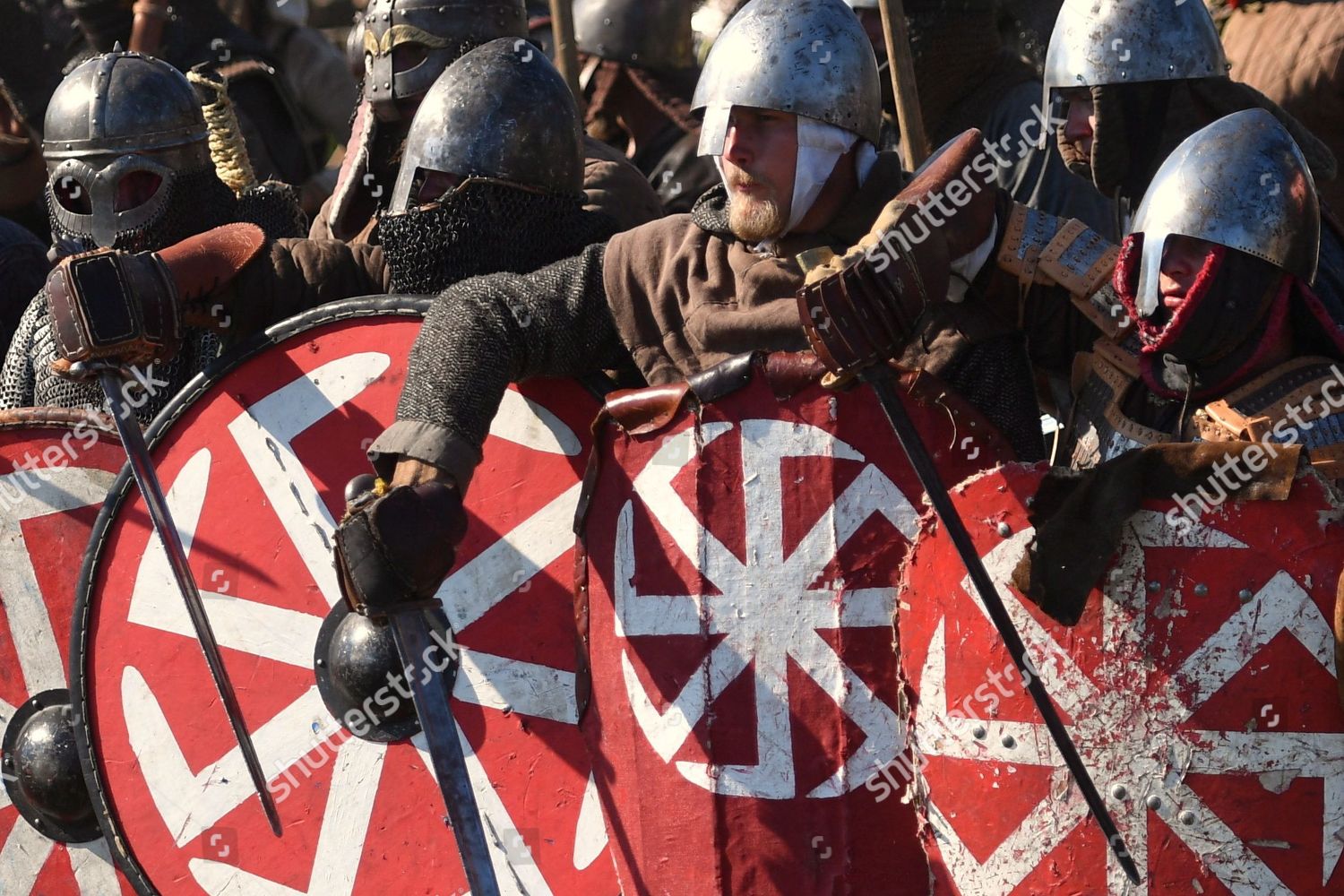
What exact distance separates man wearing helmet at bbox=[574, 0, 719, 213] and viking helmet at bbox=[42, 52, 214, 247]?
81.1 inches

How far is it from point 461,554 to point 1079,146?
1915 millimetres

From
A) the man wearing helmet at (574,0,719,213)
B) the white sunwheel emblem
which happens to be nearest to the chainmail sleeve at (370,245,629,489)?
the white sunwheel emblem

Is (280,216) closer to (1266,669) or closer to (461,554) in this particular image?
(461,554)

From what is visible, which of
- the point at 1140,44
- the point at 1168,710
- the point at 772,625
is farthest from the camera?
the point at 1140,44

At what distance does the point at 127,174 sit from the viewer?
17.5 ft

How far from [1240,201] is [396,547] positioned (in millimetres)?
1684

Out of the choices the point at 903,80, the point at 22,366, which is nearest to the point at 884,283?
the point at 903,80

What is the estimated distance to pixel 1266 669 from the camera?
11.3 feet

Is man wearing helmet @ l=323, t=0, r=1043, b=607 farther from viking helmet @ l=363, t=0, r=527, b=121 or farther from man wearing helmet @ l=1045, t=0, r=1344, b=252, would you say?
viking helmet @ l=363, t=0, r=527, b=121

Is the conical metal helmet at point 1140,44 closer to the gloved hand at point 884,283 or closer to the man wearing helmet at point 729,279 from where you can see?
the man wearing helmet at point 729,279

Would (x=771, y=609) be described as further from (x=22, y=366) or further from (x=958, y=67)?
(x=958, y=67)

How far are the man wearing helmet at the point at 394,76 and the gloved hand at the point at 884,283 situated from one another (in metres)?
1.97

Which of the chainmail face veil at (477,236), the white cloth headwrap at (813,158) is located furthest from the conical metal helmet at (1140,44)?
the chainmail face veil at (477,236)

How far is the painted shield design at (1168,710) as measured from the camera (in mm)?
3441
